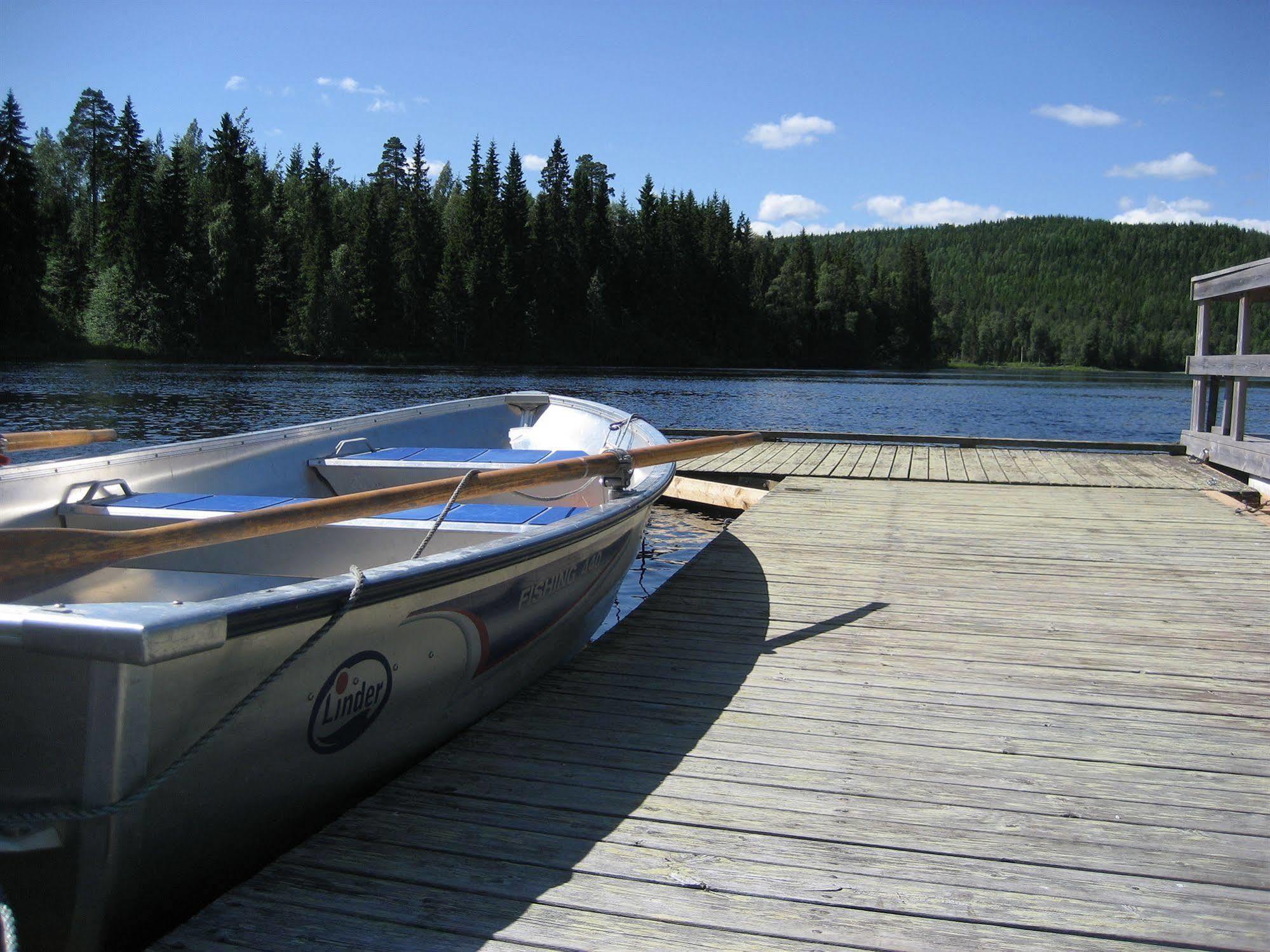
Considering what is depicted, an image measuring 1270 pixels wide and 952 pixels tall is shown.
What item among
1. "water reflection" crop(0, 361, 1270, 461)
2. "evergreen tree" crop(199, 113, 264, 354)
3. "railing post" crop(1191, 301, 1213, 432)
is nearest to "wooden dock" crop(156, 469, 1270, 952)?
"railing post" crop(1191, 301, 1213, 432)

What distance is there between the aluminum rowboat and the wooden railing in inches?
234

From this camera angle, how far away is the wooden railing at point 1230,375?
23.9 ft

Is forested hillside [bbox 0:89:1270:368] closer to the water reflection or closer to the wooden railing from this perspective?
the water reflection

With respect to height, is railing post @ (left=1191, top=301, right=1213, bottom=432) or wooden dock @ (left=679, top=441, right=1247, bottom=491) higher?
railing post @ (left=1191, top=301, right=1213, bottom=432)

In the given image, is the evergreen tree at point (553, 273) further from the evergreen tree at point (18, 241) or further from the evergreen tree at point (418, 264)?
the evergreen tree at point (18, 241)

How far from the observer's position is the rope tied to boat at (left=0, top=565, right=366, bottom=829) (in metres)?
1.76

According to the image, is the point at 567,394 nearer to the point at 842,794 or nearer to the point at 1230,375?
the point at 1230,375

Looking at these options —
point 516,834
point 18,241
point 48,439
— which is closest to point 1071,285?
point 18,241

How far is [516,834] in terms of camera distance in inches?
88.4

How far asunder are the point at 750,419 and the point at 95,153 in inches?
2059

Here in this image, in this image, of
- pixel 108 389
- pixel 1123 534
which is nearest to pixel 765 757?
pixel 1123 534

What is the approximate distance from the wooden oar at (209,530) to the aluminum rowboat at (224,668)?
5 centimetres

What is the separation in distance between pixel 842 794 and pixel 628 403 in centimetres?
2434

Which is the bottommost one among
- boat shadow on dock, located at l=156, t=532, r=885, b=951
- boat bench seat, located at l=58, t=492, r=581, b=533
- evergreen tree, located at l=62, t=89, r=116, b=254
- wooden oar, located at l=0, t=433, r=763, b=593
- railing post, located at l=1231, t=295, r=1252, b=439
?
boat shadow on dock, located at l=156, t=532, r=885, b=951
